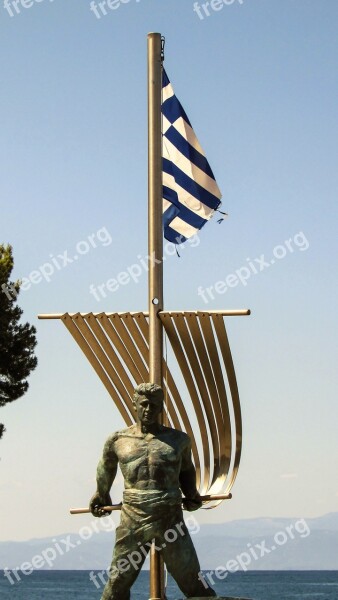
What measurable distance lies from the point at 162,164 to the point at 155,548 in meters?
3.72

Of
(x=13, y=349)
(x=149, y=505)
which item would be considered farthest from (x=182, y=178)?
(x=13, y=349)

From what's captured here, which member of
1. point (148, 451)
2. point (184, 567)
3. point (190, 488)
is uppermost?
point (148, 451)

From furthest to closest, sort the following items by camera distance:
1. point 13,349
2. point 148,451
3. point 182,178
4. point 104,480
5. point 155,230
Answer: point 13,349
point 182,178
point 155,230
point 104,480
point 148,451

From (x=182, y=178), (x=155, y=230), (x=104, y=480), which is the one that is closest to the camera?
(x=104, y=480)

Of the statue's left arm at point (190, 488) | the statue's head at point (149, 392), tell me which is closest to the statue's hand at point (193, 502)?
the statue's left arm at point (190, 488)

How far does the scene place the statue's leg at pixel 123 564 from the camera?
995 centimetres

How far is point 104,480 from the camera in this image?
34.1 feet

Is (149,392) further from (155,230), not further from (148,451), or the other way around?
(155,230)

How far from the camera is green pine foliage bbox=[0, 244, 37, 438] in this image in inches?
719

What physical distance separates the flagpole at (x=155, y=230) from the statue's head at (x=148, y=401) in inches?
25.8

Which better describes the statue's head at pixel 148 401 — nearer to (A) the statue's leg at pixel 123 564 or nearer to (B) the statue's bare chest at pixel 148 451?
(B) the statue's bare chest at pixel 148 451

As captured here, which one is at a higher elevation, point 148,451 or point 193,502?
point 148,451

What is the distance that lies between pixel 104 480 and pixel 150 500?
1.96ft

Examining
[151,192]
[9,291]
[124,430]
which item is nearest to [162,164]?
[151,192]
